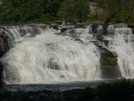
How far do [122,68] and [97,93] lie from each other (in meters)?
15.0

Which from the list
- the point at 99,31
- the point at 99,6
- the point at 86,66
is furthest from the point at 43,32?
the point at 99,6

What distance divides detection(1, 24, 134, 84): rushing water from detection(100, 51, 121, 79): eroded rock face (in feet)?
1.44

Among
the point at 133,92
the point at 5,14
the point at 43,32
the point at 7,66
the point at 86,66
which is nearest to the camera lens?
the point at 133,92

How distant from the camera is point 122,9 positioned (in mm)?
50406

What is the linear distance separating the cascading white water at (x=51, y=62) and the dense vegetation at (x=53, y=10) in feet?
64.7

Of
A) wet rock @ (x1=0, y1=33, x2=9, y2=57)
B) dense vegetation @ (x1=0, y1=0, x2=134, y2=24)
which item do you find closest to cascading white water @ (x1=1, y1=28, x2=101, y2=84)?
wet rock @ (x1=0, y1=33, x2=9, y2=57)

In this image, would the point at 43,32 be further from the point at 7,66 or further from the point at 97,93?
the point at 97,93

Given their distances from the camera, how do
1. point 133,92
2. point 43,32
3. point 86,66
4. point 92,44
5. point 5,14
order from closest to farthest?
1. point 133,92
2. point 86,66
3. point 92,44
4. point 43,32
5. point 5,14

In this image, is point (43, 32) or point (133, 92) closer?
point (133, 92)

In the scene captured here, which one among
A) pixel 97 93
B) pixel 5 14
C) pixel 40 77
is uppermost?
pixel 5 14

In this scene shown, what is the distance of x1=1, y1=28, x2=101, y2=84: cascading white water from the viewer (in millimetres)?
23031

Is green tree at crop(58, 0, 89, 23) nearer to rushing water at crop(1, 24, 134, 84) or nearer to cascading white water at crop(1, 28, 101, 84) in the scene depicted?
rushing water at crop(1, 24, 134, 84)

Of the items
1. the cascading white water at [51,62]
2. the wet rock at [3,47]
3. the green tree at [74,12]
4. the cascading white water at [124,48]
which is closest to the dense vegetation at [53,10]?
the green tree at [74,12]

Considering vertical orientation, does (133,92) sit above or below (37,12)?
below
